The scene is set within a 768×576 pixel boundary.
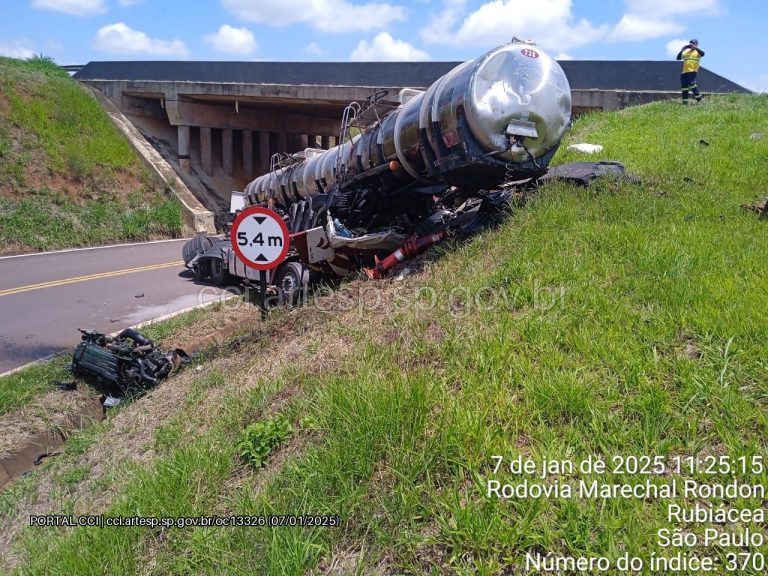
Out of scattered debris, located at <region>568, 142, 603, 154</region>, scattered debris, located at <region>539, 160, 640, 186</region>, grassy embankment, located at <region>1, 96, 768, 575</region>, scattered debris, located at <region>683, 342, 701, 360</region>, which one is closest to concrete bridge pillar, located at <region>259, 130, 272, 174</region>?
scattered debris, located at <region>568, 142, 603, 154</region>

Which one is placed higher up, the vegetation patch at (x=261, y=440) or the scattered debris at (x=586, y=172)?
the scattered debris at (x=586, y=172)

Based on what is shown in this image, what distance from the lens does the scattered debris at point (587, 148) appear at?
10.8 meters

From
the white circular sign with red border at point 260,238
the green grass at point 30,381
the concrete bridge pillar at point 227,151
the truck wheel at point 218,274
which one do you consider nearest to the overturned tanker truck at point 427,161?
the truck wheel at point 218,274

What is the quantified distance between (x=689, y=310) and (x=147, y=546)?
11.7 feet

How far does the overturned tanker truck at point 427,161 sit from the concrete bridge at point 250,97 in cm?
969

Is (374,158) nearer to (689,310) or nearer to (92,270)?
(689,310)

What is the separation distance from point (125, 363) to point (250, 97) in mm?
18445

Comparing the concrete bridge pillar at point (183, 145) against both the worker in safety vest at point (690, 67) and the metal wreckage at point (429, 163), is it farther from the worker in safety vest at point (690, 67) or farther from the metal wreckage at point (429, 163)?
the worker in safety vest at point (690, 67)

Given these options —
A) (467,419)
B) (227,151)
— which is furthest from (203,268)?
(227,151)

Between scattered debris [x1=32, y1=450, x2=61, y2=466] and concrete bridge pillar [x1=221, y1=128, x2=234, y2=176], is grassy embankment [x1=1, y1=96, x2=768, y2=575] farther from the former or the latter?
concrete bridge pillar [x1=221, y1=128, x2=234, y2=176]

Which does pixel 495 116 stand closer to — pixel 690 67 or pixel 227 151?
pixel 690 67

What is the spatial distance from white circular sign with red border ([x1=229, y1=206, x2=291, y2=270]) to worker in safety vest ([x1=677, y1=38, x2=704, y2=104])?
13.1 meters

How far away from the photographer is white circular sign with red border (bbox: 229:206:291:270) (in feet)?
19.3

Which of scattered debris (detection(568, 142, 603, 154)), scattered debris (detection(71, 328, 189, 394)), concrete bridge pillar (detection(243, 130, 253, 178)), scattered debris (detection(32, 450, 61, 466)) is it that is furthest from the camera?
concrete bridge pillar (detection(243, 130, 253, 178))
